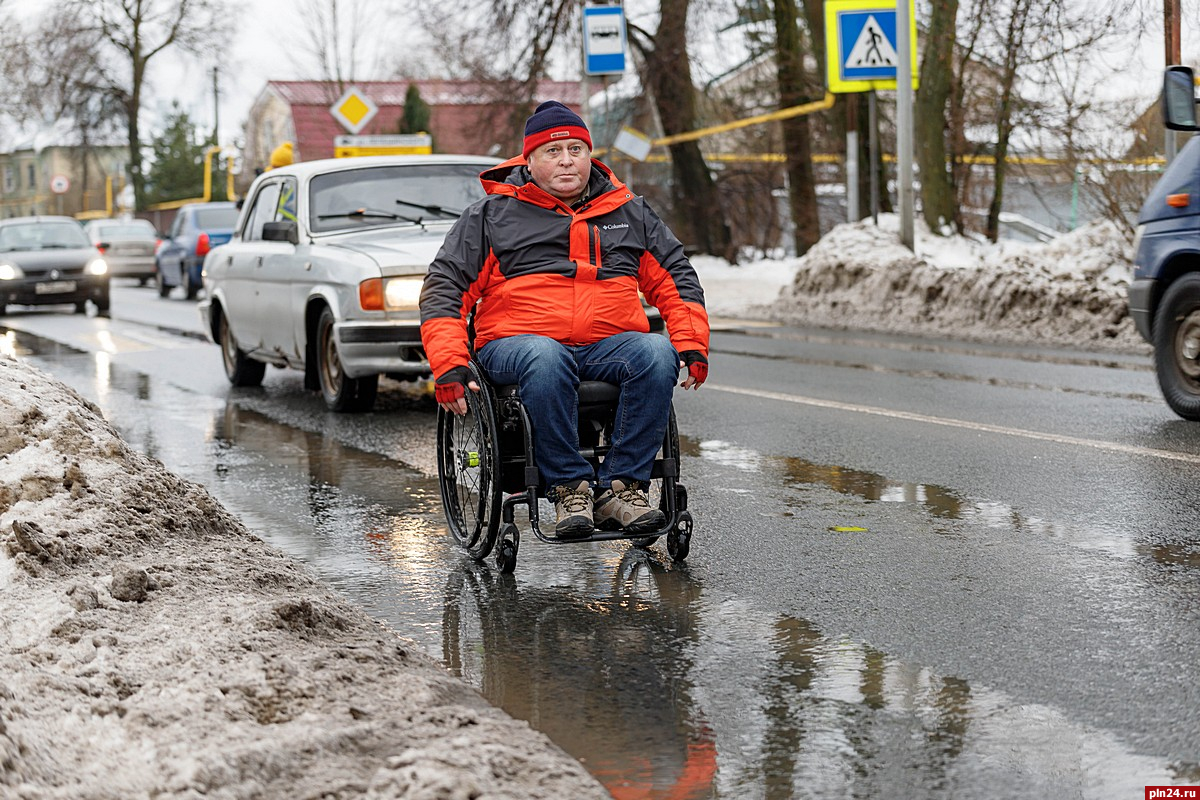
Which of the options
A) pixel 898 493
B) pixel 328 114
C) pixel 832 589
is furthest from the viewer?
pixel 328 114

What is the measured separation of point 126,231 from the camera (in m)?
38.9

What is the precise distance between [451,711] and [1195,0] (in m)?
14.5

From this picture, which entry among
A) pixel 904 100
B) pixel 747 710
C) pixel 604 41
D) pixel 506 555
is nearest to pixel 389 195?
pixel 506 555

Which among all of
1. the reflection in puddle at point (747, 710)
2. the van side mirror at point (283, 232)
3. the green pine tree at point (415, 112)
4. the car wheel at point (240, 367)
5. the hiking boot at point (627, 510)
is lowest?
the reflection in puddle at point (747, 710)

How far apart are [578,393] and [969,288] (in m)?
11.8

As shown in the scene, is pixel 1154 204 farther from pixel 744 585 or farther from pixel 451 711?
pixel 451 711

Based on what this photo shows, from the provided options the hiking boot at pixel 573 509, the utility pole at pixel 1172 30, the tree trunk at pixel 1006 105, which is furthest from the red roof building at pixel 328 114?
the hiking boot at pixel 573 509

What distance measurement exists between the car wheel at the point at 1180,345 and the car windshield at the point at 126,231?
31771 mm

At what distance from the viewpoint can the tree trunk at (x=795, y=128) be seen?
1019 inches

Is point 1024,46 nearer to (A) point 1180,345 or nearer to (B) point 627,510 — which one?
(A) point 1180,345

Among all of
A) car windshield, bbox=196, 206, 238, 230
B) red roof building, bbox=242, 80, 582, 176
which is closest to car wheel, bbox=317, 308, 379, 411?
car windshield, bbox=196, 206, 238, 230

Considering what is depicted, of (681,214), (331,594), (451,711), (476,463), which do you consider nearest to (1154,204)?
(476,463)

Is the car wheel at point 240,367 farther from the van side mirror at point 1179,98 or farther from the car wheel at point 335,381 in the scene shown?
the van side mirror at point 1179,98

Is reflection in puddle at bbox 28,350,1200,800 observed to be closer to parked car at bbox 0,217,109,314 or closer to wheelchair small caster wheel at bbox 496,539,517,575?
wheelchair small caster wheel at bbox 496,539,517,575
